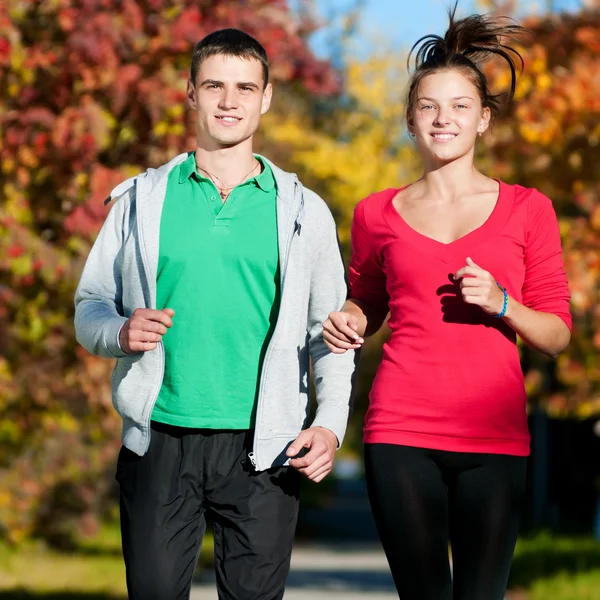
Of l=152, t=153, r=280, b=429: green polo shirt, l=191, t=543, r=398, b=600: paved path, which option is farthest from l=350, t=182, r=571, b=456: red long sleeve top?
l=191, t=543, r=398, b=600: paved path

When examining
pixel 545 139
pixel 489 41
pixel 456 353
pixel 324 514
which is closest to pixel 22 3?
pixel 545 139

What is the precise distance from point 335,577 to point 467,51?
927cm

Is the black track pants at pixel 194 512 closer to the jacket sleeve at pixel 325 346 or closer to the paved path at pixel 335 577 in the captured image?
the jacket sleeve at pixel 325 346

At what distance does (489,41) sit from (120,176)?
375cm

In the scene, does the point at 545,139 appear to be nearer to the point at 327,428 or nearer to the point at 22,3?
the point at 22,3

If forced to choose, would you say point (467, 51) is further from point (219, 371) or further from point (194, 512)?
point (194, 512)

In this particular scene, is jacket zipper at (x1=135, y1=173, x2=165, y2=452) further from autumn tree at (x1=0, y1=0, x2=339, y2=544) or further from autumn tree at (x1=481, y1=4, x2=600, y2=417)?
autumn tree at (x1=481, y1=4, x2=600, y2=417)

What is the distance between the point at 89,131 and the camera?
296 inches

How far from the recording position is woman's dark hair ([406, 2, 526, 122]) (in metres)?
4.13

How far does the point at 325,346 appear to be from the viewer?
13.6 feet

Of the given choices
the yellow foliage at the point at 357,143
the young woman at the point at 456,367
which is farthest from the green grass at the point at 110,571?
the yellow foliage at the point at 357,143

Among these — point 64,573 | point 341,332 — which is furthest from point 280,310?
point 64,573

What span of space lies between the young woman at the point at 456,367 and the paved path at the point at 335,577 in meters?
6.35

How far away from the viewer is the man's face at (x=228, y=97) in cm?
405
